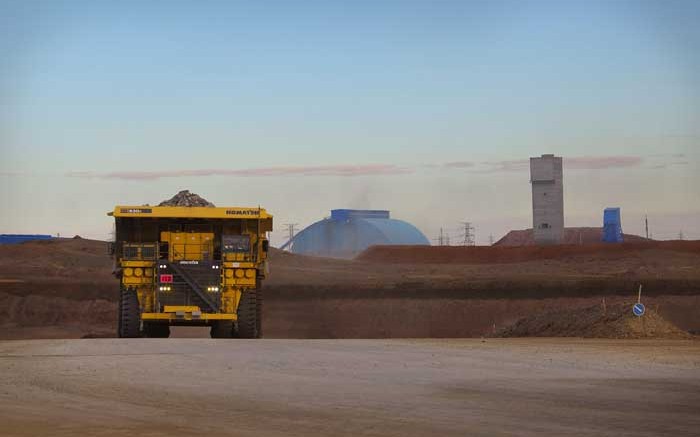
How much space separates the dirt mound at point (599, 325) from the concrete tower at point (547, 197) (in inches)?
2043

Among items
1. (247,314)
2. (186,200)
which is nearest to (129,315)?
(247,314)

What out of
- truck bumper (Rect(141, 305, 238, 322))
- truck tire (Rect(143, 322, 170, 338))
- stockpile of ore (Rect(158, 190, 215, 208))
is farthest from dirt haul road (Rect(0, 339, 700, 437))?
stockpile of ore (Rect(158, 190, 215, 208))

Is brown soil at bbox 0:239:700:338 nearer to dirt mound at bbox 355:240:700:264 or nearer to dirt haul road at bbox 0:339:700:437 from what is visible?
dirt mound at bbox 355:240:700:264

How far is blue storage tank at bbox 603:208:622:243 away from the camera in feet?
351

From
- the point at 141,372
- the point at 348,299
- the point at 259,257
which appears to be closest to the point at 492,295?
the point at 348,299

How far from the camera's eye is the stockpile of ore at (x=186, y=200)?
130 ft

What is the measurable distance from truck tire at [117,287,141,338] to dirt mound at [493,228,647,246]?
92895mm

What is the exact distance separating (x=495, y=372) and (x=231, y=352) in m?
6.51

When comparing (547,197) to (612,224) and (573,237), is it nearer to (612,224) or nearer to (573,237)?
(612,224)

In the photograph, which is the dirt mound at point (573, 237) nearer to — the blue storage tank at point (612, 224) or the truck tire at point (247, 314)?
the blue storage tank at point (612, 224)

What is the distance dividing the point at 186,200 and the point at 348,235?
87.9m

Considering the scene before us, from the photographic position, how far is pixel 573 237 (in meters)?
127

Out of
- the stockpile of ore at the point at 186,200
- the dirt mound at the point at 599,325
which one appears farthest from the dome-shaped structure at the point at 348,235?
the dirt mound at the point at 599,325

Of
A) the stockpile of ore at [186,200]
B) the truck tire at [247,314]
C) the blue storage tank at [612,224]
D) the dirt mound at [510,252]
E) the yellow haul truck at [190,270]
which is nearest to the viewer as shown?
the yellow haul truck at [190,270]
